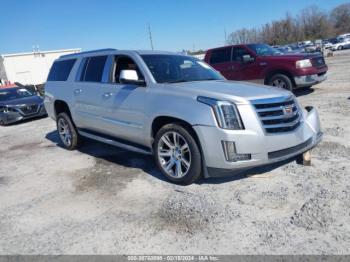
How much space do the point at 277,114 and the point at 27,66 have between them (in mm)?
47416

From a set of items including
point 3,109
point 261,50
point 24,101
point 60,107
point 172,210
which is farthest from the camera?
point 24,101

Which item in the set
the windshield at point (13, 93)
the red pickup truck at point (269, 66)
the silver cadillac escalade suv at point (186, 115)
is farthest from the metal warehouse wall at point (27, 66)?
the silver cadillac escalade suv at point (186, 115)

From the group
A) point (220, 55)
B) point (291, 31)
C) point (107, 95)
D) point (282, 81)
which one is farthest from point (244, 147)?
point (291, 31)

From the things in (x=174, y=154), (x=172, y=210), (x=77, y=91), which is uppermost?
(x=77, y=91)

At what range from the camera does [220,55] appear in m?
12.1

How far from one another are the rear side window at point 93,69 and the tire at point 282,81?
6.45 m

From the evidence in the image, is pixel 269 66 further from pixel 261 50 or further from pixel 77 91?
pixel 77 91

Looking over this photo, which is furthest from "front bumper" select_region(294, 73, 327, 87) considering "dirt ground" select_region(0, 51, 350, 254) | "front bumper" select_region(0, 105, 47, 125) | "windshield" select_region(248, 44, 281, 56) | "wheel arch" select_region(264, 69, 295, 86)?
"front bumper" select_region(0, 105, 47, 125)

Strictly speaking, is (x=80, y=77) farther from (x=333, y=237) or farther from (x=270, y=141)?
(x=333, y=237)

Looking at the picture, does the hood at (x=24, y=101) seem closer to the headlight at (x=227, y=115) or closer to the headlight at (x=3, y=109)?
the headlight at (x=3, y=109)

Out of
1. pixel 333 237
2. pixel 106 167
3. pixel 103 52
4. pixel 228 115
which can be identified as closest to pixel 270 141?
pixel 228 115

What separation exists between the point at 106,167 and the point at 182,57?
2.26m

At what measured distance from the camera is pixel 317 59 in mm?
10859

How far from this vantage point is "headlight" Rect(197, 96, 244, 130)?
3.94 m
